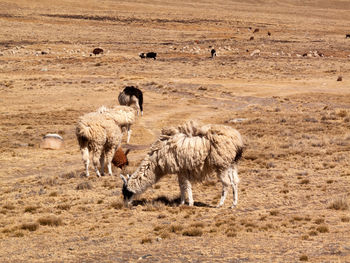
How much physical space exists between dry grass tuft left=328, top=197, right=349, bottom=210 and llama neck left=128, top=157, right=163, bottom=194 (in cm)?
439

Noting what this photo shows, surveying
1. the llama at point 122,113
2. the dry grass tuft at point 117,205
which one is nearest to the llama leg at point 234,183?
the dry grass tuft at point 117,205

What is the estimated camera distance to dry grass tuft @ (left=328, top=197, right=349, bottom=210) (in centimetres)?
1248

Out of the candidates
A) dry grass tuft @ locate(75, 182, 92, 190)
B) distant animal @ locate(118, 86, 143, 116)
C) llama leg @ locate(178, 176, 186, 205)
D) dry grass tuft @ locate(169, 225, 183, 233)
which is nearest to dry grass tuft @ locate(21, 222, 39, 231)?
dry grass tuft @ locate(169, 225, 183, 233)

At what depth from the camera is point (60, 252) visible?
10070 mm

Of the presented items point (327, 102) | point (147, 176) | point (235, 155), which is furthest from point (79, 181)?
point (327, 102)

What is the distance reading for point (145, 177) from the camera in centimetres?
1318

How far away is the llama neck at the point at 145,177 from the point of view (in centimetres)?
1316

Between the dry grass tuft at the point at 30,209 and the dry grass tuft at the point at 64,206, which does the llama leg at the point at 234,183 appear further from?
the dry grass tuft at the point at 30,209

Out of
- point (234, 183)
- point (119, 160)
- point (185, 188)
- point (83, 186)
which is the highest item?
point (234, 183)

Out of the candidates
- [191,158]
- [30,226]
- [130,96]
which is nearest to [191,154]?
[191,158]

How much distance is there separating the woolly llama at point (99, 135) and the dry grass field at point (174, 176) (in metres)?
0.75

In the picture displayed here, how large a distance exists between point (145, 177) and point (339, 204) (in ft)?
16.1

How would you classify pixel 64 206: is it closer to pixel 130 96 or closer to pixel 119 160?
pixel 119 160

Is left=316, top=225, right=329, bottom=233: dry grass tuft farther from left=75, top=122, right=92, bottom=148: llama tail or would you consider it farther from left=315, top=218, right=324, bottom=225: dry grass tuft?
left=75, top=122, right=92, bottom=148: llama tail
